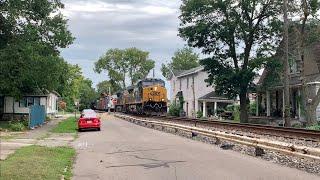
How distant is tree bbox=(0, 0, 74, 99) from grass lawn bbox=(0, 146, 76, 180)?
1831 cm

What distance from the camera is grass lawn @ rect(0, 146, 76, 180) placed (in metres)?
13.2

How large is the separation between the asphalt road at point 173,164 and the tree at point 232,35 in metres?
27.9

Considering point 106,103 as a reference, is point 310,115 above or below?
below

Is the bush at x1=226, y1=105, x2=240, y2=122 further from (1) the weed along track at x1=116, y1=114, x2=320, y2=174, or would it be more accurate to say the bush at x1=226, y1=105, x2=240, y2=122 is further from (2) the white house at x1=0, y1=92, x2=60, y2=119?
(1) the weed along track at x1=116, y1=114, x2=320, y2=174

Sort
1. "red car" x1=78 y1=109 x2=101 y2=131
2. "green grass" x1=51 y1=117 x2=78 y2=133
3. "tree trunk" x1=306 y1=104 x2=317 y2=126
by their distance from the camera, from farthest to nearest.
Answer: "tree trunk" x1=306 y1=104 x2=317 y2=126 < "red car" x1=78 y1=109 x2=101 y2=131 < "green grass" x1=51 y1=117 x2=78 y2=133

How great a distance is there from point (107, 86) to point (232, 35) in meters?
104

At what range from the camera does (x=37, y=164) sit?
1538 centimetres

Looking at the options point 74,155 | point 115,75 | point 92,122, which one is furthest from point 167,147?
point 115,75

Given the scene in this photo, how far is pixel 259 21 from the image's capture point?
5009cm

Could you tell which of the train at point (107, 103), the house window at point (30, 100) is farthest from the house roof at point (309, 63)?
the train at point (107, 103)

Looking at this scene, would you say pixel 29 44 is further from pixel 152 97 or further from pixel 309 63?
pixel 309 63

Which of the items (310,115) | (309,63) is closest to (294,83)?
(309,63)


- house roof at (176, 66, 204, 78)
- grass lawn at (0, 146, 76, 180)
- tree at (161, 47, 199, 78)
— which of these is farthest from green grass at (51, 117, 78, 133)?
tree at (161, 47, 199, 78)

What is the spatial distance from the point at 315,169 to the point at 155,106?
36.7m
